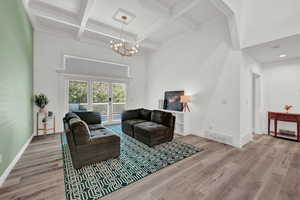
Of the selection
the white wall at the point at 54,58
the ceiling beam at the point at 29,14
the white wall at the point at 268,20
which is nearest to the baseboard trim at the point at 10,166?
the white wall at the point at 54,58

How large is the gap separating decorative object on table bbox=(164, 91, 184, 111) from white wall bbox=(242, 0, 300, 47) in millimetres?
2506

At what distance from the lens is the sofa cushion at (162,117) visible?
363cm

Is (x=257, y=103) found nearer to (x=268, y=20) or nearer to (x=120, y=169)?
(x=268, y=20)

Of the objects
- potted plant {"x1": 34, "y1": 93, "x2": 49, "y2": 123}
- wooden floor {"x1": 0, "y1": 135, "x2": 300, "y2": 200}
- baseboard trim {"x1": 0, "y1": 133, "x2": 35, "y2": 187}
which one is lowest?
wooden floor {"x1": 0, "y1": 135, "x2": 300, "y2": 200}

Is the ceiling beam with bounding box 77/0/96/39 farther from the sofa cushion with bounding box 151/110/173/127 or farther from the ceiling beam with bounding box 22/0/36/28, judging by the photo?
the sofa cushion with bounding box 151/110/173/127

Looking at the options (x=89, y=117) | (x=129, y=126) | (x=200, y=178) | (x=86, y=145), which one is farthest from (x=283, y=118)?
(x=89, y=117)

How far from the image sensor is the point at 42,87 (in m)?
4.25

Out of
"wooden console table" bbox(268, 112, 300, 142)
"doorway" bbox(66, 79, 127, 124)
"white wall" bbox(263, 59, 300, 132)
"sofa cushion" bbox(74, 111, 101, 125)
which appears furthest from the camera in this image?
"doorway" bbox(66, 79, 127, 124)

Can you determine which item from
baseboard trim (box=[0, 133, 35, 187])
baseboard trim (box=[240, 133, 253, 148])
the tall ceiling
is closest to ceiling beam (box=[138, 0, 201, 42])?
the tall ceiling

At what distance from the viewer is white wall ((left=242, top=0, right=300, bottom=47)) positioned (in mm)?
2578

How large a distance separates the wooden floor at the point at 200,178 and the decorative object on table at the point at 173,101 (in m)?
2.07

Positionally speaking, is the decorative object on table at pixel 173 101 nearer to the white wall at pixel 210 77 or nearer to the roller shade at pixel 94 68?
the white wall at pixel 210 77

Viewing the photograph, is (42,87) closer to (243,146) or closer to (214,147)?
(214,147)

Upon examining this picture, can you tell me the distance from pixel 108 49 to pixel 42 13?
235 cm
